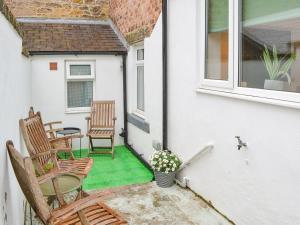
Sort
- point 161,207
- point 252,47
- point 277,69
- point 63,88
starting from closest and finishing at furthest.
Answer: point 277,69, point 252,47, point 161,207, point 63,88

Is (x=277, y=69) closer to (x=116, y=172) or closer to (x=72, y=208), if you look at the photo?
(x=72, y=208)

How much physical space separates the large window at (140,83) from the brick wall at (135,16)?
0.33 meters

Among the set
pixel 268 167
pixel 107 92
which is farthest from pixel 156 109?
pixel 268 167

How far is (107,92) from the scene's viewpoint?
285 inches

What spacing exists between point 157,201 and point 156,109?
5.70 feet

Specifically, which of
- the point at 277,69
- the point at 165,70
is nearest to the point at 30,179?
the point at 277,69

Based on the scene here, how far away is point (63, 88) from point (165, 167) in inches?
137

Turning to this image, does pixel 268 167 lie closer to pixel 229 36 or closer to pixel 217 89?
pixel 217 89

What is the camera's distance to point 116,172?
17.7ft

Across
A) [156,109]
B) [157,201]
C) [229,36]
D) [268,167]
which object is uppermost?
[229,36]

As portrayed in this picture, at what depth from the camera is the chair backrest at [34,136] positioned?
358cm

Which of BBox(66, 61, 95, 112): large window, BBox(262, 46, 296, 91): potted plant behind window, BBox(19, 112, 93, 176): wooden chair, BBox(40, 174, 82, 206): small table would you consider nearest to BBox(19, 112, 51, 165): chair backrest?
BBox(19, 112, 93, 176): wooden chair

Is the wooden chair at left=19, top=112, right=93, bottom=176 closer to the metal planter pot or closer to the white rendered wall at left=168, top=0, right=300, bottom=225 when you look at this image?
the metal planter pot

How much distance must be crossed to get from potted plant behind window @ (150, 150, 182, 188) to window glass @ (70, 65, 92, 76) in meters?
3.32
